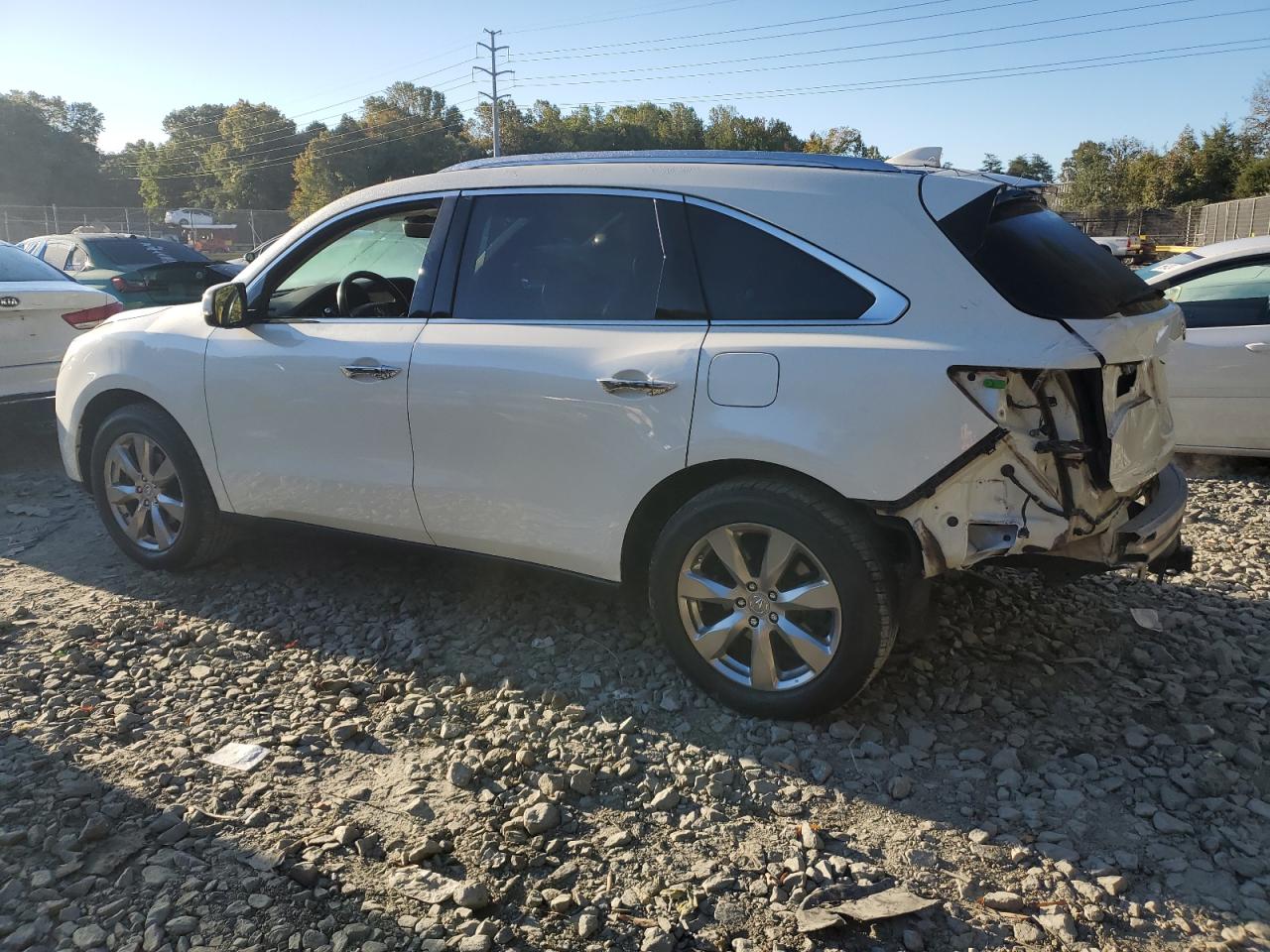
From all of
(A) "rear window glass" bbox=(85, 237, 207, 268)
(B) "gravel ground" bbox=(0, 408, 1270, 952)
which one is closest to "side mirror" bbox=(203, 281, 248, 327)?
(B) "gravel ground" bbox=(0, 408, 1270, 952)

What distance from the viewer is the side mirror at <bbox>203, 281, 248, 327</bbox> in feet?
14.6

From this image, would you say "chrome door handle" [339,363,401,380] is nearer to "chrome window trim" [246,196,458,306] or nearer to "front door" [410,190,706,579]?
"front door" [410,190,706,579]

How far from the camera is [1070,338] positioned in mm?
3043

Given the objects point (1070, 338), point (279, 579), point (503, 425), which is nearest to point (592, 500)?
point (503, 425)

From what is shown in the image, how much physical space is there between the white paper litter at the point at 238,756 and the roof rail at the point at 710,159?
2.43 meters

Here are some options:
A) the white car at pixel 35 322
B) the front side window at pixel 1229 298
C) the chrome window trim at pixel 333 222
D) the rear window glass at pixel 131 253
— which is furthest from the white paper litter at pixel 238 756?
the rear window glass at pixel 131 253

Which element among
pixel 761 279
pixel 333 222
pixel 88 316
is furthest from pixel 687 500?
pixel 88 316

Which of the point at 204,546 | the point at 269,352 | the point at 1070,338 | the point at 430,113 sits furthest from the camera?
the point at 430,113

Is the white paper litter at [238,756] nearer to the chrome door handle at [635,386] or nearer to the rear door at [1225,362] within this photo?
the chrome door handle at [635,386]

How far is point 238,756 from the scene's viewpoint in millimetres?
3453

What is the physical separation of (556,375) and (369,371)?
2.91 ft

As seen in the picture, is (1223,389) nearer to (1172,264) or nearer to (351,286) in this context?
(1172,264)

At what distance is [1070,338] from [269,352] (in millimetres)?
3223

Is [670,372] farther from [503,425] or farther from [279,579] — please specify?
[279,579]
